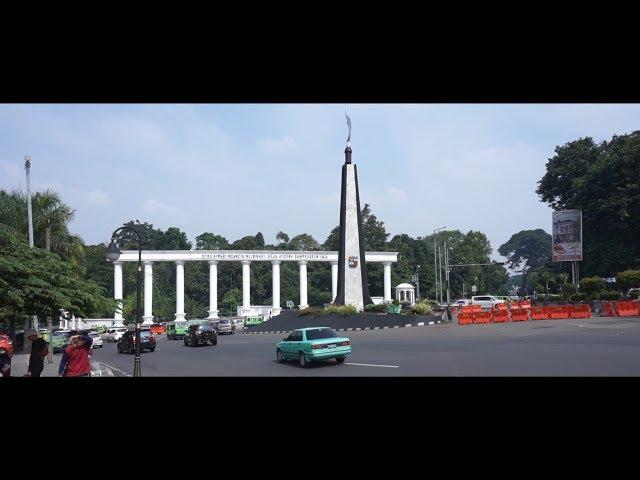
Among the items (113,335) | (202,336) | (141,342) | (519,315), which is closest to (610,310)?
(519,315)

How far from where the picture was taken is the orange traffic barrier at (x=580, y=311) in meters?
30.9

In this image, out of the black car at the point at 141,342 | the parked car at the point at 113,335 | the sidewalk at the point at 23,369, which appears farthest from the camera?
the parked car at the point at 113,335

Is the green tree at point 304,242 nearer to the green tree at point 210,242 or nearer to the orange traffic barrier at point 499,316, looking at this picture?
the green tree at point 210,242

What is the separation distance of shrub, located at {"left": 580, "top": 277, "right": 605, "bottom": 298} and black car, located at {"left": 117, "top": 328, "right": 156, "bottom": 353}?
26851 mm

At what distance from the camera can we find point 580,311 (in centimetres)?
3102

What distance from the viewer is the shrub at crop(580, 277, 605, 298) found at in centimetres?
3656

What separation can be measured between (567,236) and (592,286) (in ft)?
14.8

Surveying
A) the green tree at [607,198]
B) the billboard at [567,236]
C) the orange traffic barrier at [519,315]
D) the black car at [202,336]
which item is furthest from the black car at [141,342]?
the green tree at [607,198]

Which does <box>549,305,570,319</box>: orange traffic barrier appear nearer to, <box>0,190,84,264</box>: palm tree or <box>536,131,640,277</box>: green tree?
<box>536,131,640,277</box>: green tree

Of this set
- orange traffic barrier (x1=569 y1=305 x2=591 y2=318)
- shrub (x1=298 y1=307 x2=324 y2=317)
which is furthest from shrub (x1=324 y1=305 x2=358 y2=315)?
orange traffic barrier (x1=569 y1=305 x2=591 y2=318)

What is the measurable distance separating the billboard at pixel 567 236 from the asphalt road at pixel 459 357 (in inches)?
558

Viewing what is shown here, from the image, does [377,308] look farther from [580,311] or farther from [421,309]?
[580,311]
